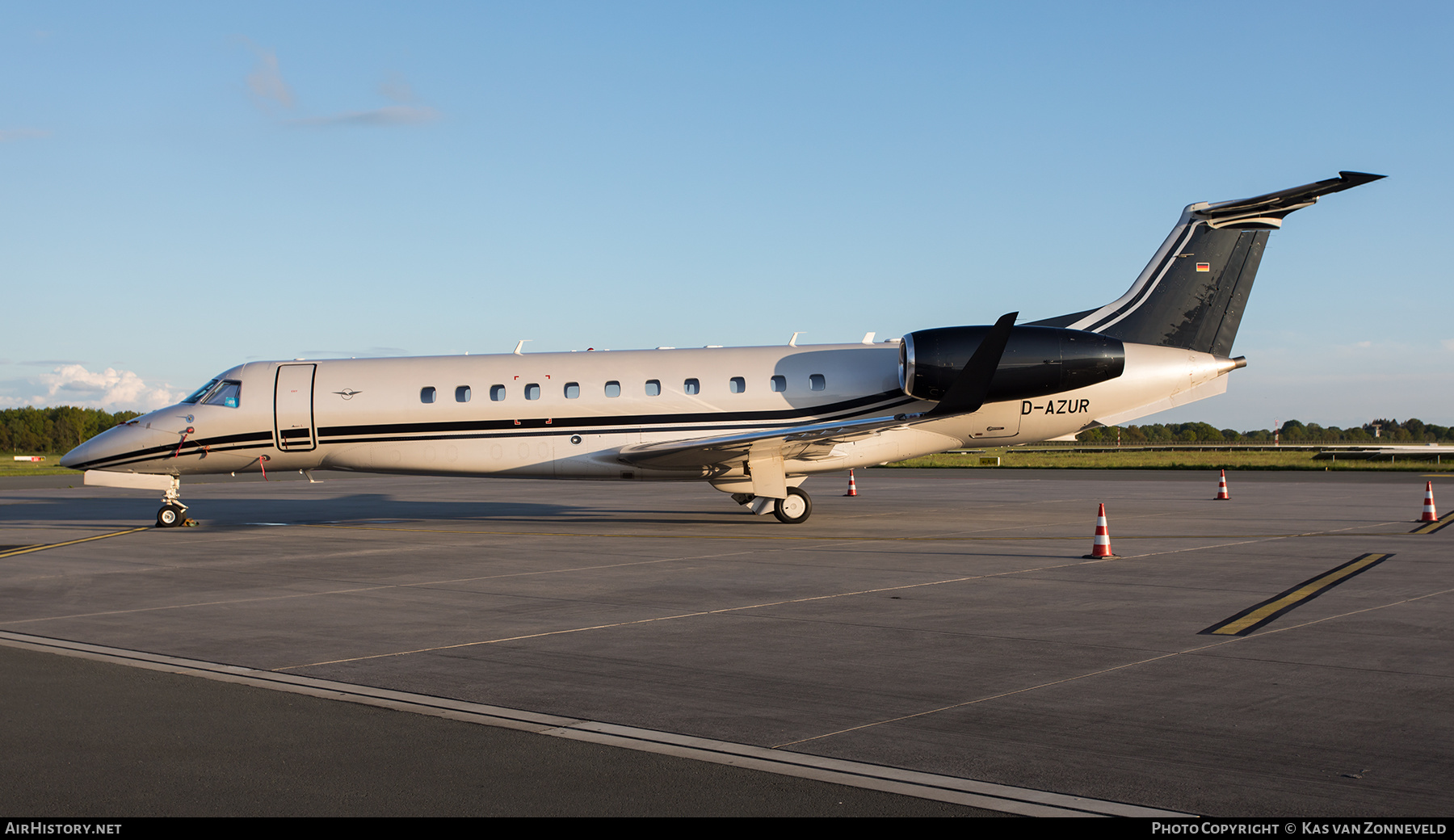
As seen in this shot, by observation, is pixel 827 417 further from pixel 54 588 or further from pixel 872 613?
pixel 54 588

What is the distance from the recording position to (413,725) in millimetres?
6484

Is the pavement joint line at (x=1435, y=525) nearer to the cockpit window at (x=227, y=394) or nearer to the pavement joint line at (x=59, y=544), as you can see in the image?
the cockpit window at (x=227, y=394)

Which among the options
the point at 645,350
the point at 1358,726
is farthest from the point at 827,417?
the point at 1358,726

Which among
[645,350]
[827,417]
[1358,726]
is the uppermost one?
[645,350]

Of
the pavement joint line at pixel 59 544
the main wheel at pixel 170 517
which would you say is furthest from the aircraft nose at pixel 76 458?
the main wheel at pixel 170 517

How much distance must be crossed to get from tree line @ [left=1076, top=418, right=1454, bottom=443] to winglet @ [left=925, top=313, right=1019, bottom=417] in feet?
330

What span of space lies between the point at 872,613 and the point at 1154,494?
20.7 metres

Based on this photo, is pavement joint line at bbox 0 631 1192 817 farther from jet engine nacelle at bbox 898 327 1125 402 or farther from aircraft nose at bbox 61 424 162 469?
aircraft nose at bbox 61 424 162 469

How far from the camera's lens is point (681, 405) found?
807 inches

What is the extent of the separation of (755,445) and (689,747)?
43.2 ft

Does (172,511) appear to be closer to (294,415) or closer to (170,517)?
(170,517)

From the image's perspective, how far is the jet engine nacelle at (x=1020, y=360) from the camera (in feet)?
63.3

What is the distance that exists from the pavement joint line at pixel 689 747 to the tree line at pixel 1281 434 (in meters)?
113

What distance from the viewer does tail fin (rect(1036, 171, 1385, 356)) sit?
20.9 m
